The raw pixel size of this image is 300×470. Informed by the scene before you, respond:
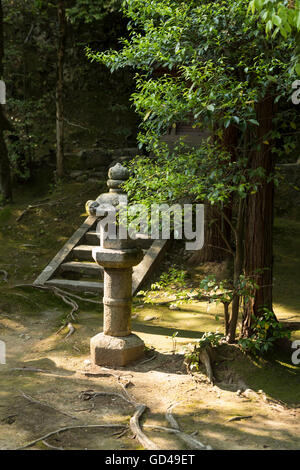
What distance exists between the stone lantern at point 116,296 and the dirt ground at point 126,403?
0.57 ft

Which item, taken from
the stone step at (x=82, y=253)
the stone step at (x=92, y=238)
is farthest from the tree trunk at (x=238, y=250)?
the stone step at (x=92, y=238)

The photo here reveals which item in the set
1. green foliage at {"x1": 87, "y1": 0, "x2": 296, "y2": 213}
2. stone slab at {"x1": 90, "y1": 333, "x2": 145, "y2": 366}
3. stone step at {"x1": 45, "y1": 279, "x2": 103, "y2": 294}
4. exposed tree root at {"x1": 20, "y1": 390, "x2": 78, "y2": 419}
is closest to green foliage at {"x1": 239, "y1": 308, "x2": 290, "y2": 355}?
stone slab at {"x1": 90, "y1": 333, "x2": 145, "y2": 366}

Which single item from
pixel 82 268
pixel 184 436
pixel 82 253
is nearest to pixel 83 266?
pixel 82 268

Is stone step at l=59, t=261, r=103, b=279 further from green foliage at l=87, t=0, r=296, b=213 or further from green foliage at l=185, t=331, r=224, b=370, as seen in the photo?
green foliage at l=87, t=0, r=296, b=213

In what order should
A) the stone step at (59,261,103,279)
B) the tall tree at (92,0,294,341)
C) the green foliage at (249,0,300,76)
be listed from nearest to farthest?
the green foliage at (249,0,300,76), the tall tree at (92,0,294,341), the stone step at (59,261,103,279)

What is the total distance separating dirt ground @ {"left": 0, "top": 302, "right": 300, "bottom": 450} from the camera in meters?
4.18

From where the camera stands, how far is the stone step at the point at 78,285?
28.9ft

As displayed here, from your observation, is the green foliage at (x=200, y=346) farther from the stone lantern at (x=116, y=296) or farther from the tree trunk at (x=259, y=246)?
the stone lantern at (x=116, y=296)

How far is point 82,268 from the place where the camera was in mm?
9422

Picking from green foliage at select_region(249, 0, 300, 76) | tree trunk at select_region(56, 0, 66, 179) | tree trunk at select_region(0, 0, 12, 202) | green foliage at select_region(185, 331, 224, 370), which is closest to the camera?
green foliage at select_region(249, 0, 300, 76)

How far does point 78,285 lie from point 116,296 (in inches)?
123

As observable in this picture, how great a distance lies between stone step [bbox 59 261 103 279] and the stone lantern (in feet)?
Answer: 11.2

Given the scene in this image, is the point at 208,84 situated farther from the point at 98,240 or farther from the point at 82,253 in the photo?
the point at 98,240

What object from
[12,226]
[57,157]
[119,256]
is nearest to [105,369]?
[119,256]
